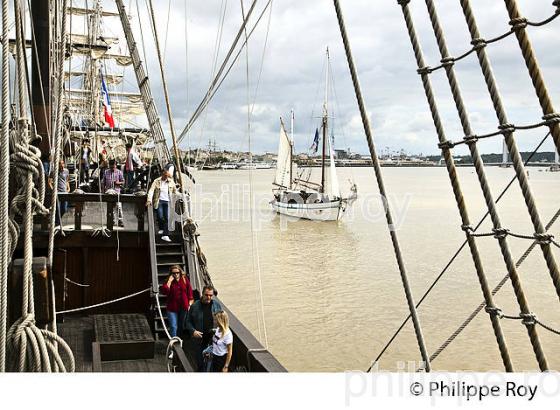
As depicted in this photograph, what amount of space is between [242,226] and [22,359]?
31.9m

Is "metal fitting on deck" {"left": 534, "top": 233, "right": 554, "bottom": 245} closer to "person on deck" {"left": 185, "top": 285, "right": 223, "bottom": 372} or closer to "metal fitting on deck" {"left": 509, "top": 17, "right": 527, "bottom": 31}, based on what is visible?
"metal fitting on deck" {"left": 509, "top": 17, "right": 527, "bottom": 31}

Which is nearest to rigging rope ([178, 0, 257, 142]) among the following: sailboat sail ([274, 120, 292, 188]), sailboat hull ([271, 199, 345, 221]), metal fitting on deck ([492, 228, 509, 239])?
metal fitting on deck ([492, 228, 509, 239])

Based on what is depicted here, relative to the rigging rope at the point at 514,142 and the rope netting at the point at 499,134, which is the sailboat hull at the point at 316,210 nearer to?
the rope netting at the point at 499,134

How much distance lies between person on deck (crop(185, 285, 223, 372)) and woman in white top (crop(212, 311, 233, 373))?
0.67 m

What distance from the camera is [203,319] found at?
20.4ft

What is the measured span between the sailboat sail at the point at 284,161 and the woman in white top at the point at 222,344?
37.1 metres

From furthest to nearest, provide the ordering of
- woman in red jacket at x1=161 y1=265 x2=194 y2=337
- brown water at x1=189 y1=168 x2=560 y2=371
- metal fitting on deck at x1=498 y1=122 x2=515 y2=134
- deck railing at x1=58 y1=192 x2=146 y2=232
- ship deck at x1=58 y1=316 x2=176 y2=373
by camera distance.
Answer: brown water at x1=189 y1=168 x2=560 y2=371
deck railing at x1=58 y1=192 x2=146 y2=232
woman in red jacket at x1=161 y1=265 x2=194 y2=337
ship deck at x1=58 y1=316 x2=176 y2=373
metal fitting on deck at x1=498 y1=122 x2=515 y2=134

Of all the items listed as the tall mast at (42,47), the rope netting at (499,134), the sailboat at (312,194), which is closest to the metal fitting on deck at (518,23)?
the rope netting at (499,134)

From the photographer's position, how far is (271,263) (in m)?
22.2

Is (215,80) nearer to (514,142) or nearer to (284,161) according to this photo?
(514,142)

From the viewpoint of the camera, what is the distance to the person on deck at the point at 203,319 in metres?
6.14

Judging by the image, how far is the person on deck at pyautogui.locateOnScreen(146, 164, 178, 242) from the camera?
8.66 m

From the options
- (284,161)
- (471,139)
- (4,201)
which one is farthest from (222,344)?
(284,161)

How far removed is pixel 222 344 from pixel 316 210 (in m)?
34.3
